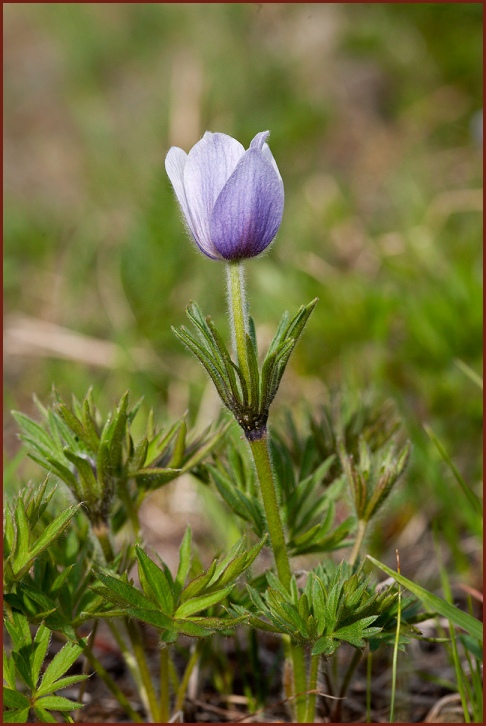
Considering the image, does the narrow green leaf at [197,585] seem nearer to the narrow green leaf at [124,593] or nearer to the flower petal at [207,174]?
the narrow green leaf at [124,593]

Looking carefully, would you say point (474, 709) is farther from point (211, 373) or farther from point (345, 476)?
point (211, 373)

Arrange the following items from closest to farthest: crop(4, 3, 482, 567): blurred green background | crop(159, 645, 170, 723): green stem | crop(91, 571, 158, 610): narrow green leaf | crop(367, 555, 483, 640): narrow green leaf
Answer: crop(91, 571, 158, 610): narrow green leaf, crop(367, 555, 483, 640): narrow green leaf, crop(159, 645, 170, 723): green stem, crop(4, 3, 482, 567): blurred green background

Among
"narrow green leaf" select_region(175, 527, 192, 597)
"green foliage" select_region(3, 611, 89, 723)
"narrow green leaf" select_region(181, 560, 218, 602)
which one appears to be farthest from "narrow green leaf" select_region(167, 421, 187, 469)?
"green foliage" select_region(3, 611, 89, 723)

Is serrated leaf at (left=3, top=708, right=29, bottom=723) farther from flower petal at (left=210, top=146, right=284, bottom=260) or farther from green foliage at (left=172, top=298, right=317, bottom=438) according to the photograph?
flower petal at (left=210, top=146, right=284, bottom=260)

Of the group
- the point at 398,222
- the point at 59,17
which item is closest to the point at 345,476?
the point at 398,222

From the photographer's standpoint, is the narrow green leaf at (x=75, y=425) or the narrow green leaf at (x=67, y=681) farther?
the narrow green leaf at (x=75, y=425)

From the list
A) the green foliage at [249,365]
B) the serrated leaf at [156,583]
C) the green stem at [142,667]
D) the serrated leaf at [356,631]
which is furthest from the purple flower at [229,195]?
the green stem at [142,667]
